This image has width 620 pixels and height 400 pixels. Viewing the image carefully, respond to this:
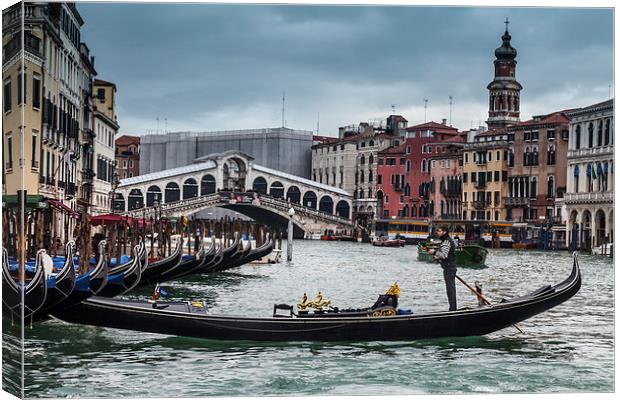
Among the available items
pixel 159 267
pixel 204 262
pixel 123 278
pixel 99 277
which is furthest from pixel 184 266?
pixel 99 277

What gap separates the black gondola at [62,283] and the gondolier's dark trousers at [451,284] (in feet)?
5.06

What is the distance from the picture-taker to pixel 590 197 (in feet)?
16.3

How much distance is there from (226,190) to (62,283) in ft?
6.27

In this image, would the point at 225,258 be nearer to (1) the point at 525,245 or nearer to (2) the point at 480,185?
(2) the point at 480,185

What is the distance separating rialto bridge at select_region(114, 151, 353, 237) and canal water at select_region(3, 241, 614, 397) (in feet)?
1.39

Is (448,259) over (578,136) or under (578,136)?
under

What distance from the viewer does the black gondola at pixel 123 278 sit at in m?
5.85

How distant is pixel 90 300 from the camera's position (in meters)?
5.12

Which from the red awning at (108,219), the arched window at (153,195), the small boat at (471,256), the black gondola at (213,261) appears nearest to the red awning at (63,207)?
the arched window at (153,195)

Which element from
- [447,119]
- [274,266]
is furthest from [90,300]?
[274,266]

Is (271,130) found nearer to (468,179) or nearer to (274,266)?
(468,179)

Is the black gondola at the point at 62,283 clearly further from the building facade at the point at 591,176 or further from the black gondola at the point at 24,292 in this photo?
the building facade at the point at 591,176

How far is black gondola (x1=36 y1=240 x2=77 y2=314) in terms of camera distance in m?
4.78

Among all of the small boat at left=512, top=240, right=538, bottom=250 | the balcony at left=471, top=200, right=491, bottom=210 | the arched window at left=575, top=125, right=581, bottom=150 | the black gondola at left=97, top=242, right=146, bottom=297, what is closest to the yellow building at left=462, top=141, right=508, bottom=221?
the balcony at left=471, top=200, right=491, bottom=210
